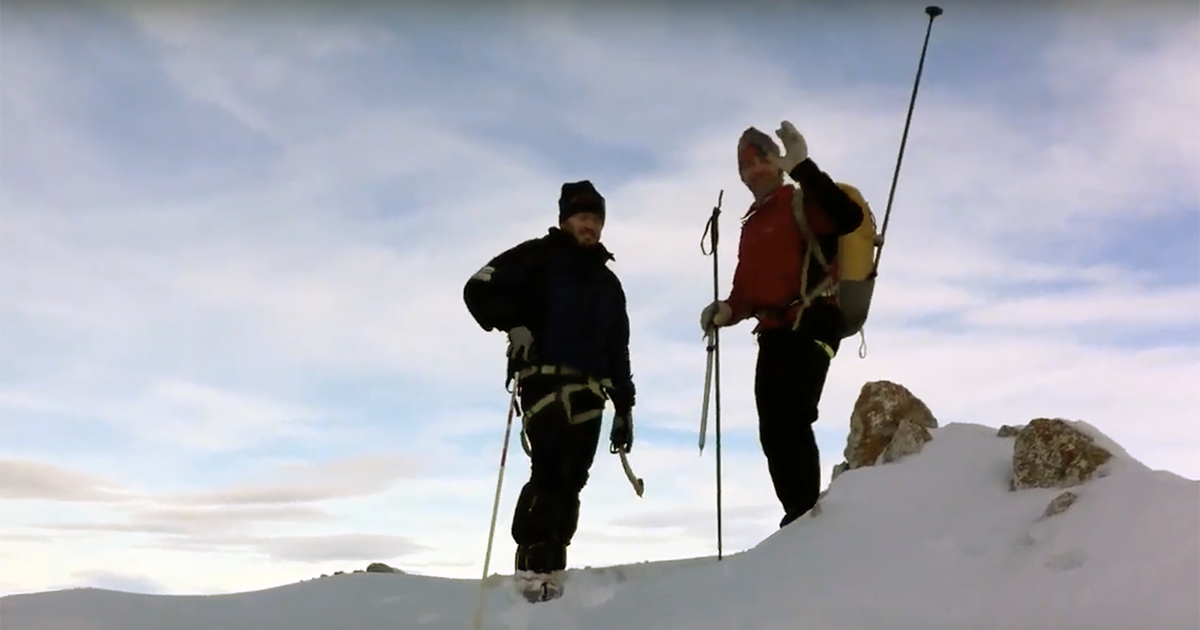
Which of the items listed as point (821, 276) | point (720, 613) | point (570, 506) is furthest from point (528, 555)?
point (821, 276)

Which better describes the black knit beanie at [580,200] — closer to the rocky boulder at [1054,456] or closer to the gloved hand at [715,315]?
the gloved hand at [715,315]

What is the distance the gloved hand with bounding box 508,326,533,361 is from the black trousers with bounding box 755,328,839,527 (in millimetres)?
1752

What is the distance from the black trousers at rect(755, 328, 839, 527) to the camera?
6.75 metres

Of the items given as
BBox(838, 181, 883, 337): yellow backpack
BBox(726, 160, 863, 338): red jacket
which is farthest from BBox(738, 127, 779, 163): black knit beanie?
BBox(838, 181, 883, 337): yellow backpack

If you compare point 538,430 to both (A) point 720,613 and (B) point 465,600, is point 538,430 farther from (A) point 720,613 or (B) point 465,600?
(A) point 720,613

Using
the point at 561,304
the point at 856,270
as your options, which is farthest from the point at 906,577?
the point at 561,304

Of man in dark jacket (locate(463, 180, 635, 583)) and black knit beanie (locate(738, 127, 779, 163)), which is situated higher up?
black knit beanie (locate(738, 127, 779, 163))

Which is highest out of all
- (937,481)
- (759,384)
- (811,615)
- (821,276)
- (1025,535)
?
(821,276)

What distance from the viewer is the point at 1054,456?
613 cm

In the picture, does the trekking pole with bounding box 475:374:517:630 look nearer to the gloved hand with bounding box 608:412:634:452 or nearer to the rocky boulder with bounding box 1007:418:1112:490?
the gloved hand with bounding box 608:412:634:452

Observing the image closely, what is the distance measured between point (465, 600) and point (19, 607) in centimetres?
254

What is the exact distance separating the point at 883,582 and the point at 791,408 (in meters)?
1.74

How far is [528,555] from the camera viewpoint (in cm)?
619

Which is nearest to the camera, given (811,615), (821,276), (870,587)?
(811,615)
